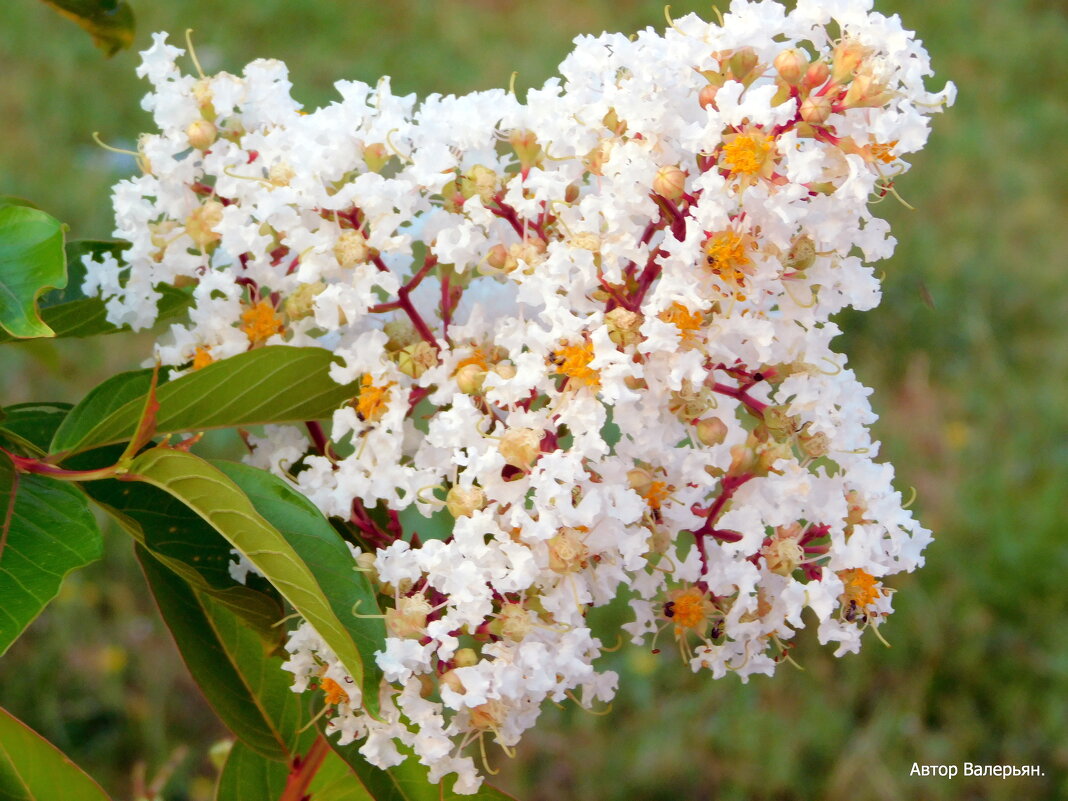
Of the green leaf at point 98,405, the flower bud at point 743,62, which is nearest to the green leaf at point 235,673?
the green leaf at point 98,405

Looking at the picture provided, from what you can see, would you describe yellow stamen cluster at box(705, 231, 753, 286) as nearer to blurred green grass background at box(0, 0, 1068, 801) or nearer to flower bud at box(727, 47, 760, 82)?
flower bud at box(727, 47, 760, 82)

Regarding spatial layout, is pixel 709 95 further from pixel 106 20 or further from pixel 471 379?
pixel 106 20

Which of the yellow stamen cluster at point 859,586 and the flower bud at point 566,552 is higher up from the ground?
the flower bud at point 566,552

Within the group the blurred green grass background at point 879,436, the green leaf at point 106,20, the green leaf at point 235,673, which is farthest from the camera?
the blurred green grass background at point 879,436

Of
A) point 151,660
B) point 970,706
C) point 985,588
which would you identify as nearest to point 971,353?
point 985,588

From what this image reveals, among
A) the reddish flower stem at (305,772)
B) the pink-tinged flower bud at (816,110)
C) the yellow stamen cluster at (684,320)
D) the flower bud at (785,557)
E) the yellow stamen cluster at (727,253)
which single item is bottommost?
the reddish flower stem at (305,772)

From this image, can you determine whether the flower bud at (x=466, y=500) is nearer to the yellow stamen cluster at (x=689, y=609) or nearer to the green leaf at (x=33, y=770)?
the yellow stamen cluster at (x=689, y=609)

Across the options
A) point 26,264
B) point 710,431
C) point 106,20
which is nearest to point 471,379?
point 710,431

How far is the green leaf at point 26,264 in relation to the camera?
59 cm

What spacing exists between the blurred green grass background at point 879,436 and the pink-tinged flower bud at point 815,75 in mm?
589

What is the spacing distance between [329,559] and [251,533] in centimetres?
5

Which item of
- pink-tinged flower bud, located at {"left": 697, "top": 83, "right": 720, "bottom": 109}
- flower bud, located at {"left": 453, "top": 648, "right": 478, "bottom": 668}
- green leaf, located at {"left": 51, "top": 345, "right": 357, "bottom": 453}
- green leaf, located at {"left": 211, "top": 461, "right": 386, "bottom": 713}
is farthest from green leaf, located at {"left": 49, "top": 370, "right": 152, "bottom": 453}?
pink-tinged flower bud, located at {"left": 697, "top": 83, "right": 720, "bottom": 109}

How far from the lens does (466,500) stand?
0.59 metres

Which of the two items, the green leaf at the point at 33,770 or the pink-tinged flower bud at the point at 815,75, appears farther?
the green leaf at the point at 33,770
